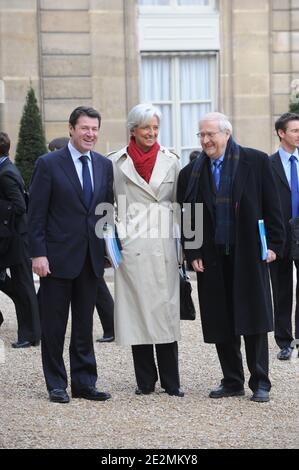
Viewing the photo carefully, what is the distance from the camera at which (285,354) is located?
8820 mm

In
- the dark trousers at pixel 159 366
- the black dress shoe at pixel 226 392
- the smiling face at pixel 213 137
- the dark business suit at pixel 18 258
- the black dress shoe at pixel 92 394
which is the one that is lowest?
the black dress shoe at pixel 226 392

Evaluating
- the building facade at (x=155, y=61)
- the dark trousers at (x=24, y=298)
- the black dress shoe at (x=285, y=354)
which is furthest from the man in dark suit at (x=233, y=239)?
the building facade at (x=155, y=61)

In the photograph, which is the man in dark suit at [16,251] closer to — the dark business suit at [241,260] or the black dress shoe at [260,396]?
the dark business suit at [241,260]

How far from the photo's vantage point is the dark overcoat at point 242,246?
23.3ft

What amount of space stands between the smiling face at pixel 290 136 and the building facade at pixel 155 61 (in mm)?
9871

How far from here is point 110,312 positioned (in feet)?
31.4

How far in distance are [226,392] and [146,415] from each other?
78cm

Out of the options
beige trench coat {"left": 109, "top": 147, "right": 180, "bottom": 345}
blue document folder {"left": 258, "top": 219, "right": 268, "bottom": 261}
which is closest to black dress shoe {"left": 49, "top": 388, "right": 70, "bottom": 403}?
beige trench coat {"left": 109, "top": 147, "right": 180, "bottom": 345}

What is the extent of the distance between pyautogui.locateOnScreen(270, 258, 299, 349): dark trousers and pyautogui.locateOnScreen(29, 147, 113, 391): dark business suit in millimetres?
2229

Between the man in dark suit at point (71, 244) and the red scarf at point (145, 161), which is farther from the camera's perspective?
the red scarf at point (145, 161)

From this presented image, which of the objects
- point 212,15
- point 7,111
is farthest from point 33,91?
point 212,15

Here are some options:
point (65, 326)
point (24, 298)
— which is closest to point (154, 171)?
point (65, 326)

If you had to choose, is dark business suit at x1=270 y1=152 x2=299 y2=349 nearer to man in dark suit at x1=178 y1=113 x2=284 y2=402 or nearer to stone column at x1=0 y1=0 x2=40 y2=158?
man in dark suit at x1=178 y1=113 x2=284 y2=402

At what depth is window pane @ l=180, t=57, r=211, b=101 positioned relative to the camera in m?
19.2
